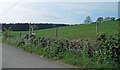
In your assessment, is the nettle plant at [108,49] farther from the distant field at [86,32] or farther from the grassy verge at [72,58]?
the distant field at [86,32]

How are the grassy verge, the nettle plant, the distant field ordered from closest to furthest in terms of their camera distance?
Result: the grassy verge < the nettle plant < the distant field

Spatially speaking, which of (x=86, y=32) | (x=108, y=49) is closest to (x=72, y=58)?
(x=108, y=49)

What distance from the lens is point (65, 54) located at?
54.7 feet

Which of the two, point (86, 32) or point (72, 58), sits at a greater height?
point (86, 32)

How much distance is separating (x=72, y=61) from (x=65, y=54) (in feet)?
6.26

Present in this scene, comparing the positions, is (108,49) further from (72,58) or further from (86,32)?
(86,32)

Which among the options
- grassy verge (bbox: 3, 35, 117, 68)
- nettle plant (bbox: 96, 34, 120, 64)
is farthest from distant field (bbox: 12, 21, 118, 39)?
nettle plant (bbox: 96, 34, 120, 64)

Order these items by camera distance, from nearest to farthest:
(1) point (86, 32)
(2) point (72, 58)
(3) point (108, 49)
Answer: (3) point (108, 49) → (2) point (72, 58) → (1) point (86, 32)

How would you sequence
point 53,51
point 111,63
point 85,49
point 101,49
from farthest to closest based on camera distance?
point 53,51
point 85,49
point 101,49
point 111,63

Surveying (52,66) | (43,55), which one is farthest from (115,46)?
(43,55)

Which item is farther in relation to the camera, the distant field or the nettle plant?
the distant field

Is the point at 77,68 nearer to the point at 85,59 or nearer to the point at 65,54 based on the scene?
the point at 85,59

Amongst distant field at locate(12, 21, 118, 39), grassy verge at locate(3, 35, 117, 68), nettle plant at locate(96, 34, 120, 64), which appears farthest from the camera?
distant field at locate(12, 21, 118, 39)

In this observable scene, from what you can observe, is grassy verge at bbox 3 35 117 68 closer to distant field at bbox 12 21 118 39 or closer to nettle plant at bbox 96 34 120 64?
nettle plant at bbox 96 34 120 64
